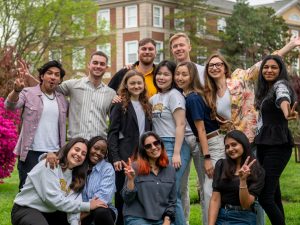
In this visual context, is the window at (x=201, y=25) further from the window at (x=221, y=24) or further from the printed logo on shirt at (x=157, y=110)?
the printed logo on shirt at (x=157, y=110)

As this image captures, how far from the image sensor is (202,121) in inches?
255

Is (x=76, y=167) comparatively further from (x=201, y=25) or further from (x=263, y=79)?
(x=201, y=25)

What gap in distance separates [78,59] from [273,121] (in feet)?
105

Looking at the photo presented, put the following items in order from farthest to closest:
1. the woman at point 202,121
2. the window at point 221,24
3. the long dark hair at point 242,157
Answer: the window at point 221,24 → the woman at point 202,121 → the long dark hair at point 242,157

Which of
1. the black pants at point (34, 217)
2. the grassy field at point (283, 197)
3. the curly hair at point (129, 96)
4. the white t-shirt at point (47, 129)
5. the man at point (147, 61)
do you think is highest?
the man at point (147, 61)

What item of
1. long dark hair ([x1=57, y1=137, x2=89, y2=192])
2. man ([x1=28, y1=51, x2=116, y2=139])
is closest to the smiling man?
man ([x1=28, y1=51, x2=116, y2=139])

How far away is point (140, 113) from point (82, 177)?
965 mm

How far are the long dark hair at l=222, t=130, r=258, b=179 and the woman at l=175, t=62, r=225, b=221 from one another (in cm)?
31

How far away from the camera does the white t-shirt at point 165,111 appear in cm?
654

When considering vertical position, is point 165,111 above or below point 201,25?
below

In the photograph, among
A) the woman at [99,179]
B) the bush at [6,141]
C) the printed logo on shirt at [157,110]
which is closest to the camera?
the woman at [99,179]

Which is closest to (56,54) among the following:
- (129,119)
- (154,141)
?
(129,119)

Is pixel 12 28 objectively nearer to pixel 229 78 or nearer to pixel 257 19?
pixel 257 19

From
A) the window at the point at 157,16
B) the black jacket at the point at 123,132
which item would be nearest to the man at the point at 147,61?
the black jacket at the point at 123,132
